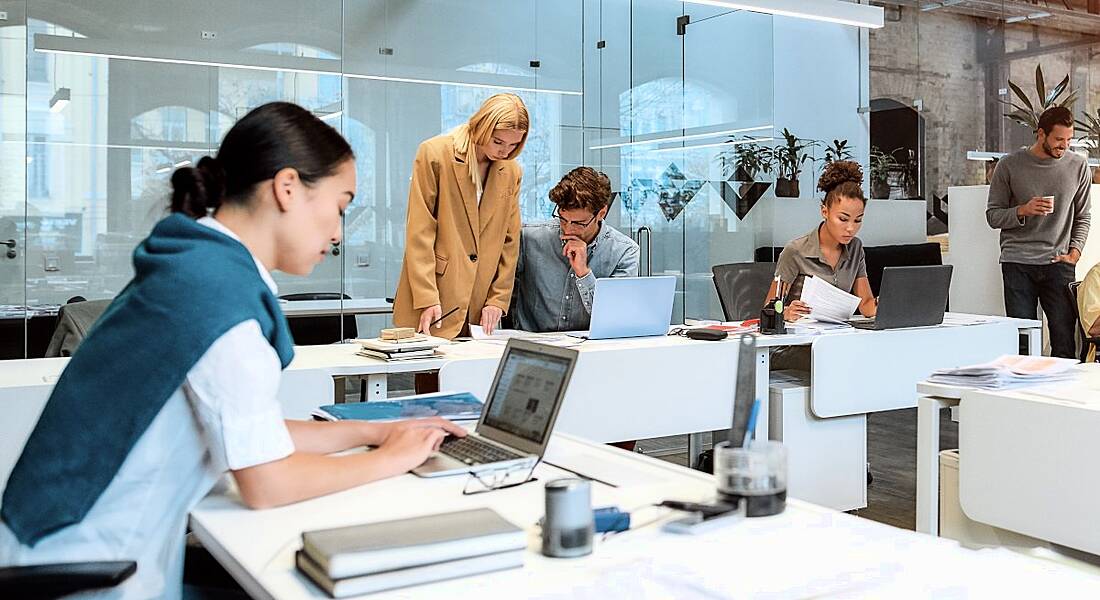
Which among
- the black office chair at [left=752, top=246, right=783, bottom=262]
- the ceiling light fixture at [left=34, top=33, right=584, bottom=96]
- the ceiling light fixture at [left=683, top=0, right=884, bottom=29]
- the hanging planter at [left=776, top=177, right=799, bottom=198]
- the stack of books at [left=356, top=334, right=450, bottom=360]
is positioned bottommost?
the stack of books at [left=356, top=334, right=450, bottom=360]

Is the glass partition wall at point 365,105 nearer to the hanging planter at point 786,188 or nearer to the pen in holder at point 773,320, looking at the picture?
the hanging planter at point 786,188

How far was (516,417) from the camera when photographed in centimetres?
189

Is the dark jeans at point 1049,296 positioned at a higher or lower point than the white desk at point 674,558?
higher

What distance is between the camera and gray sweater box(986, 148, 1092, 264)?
231 inches

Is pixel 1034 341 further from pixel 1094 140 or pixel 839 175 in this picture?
pixel 1094 140

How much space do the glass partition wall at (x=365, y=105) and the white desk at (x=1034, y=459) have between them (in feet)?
12.2

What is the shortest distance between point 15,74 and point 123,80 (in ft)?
1.56

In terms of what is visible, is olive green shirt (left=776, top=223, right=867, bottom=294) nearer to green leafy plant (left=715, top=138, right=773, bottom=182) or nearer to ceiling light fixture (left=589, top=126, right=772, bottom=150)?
ceiling light fixture (left=589, top=126, right=772, bottom=150)

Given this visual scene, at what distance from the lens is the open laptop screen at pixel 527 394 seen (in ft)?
5.86

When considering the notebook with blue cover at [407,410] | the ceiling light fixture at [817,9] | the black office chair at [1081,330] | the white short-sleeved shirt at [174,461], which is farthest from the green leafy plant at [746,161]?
the white short-sleeved shirt at [174,461]

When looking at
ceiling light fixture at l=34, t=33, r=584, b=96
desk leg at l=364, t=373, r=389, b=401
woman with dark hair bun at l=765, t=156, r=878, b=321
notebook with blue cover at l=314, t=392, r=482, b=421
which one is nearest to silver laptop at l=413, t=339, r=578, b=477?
notebook with blue cover at l=314, t=392, r=482, b=421

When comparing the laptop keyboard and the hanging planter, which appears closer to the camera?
the laptop keyboard

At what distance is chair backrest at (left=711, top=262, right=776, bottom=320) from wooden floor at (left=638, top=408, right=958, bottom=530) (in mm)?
785

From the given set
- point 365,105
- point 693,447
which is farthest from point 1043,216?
point 365,105
